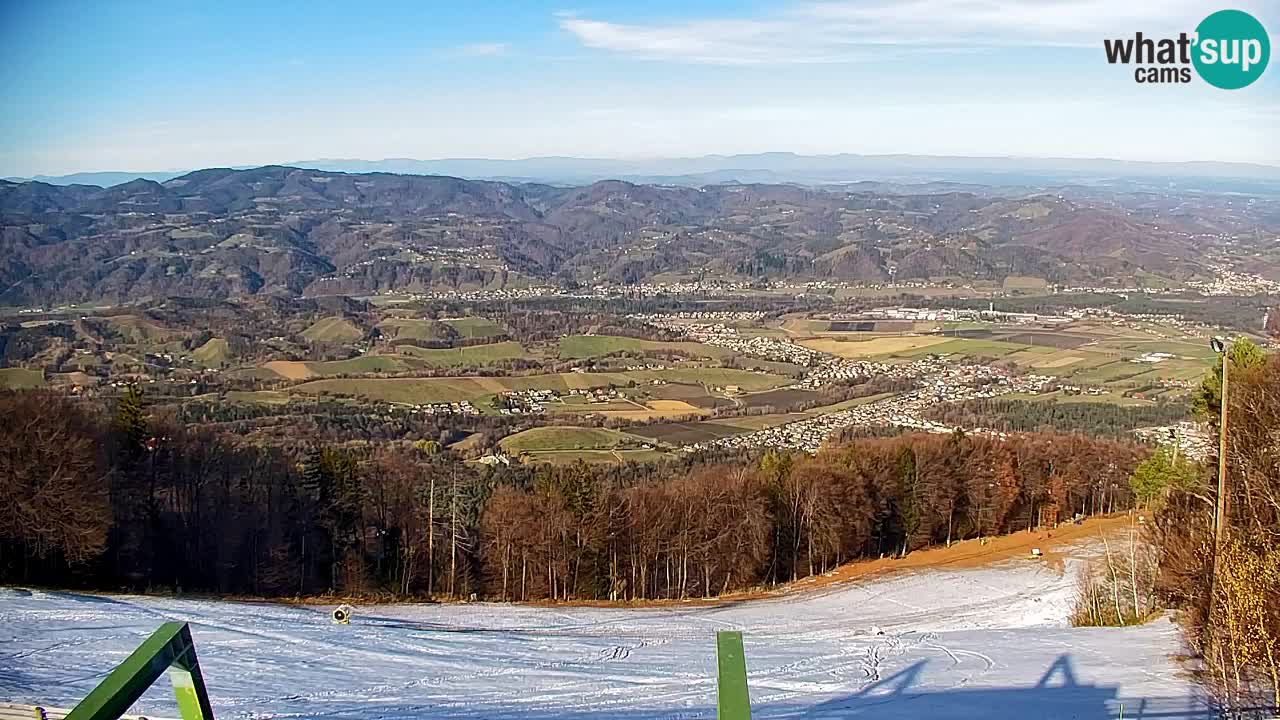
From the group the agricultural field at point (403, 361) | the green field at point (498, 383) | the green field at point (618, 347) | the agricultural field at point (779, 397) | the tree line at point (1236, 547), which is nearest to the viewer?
the tree line at point (1236, 547)

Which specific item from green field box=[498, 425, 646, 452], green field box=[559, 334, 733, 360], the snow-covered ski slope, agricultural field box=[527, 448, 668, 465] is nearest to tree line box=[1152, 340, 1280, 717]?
the snow-covered ski slope

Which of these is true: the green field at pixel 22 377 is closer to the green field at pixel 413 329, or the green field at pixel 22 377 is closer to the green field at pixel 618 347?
the green field at pixel 413 329

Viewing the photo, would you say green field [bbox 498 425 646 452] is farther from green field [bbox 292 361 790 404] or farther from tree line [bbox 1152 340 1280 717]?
tree line [bbox 1152 340 1280 717]

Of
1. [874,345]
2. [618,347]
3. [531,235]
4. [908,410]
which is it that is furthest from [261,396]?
[531,235]

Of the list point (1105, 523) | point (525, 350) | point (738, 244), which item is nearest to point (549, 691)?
point (1105, 523)

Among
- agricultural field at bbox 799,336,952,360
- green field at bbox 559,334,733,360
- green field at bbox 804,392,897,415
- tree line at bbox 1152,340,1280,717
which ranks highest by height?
tree line at bbox 1152,340,1280,717

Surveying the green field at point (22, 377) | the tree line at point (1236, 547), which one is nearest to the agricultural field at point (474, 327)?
the green field at point (22, 377)

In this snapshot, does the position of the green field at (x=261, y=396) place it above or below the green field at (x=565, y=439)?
above

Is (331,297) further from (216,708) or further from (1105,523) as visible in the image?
(216,708)
